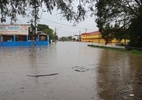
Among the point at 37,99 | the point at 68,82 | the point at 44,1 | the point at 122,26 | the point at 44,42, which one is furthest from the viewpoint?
the point at 44,42

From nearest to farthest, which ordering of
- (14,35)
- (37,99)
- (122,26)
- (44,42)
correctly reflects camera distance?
(37,99) < (122,26) < (14,35) < (44,42)

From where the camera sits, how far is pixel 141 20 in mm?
33062

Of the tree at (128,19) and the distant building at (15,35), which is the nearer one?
the tree at (128,19)

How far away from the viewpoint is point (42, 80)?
11.2 m

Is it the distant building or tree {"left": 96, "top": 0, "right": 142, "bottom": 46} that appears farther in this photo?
the distant building

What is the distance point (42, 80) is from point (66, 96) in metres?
3.17

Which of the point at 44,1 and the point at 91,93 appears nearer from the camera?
the point at 44,1

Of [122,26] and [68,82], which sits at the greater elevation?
[122,26]

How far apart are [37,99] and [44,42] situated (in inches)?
2709

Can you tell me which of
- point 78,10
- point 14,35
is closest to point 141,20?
point 78,10

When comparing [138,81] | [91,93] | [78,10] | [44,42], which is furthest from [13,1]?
[44,42]

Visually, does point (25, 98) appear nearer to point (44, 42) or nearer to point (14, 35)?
point (14, 35)

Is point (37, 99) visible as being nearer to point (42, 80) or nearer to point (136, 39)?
point (42, 80)

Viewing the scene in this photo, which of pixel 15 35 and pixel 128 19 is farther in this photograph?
pixel 15 35
